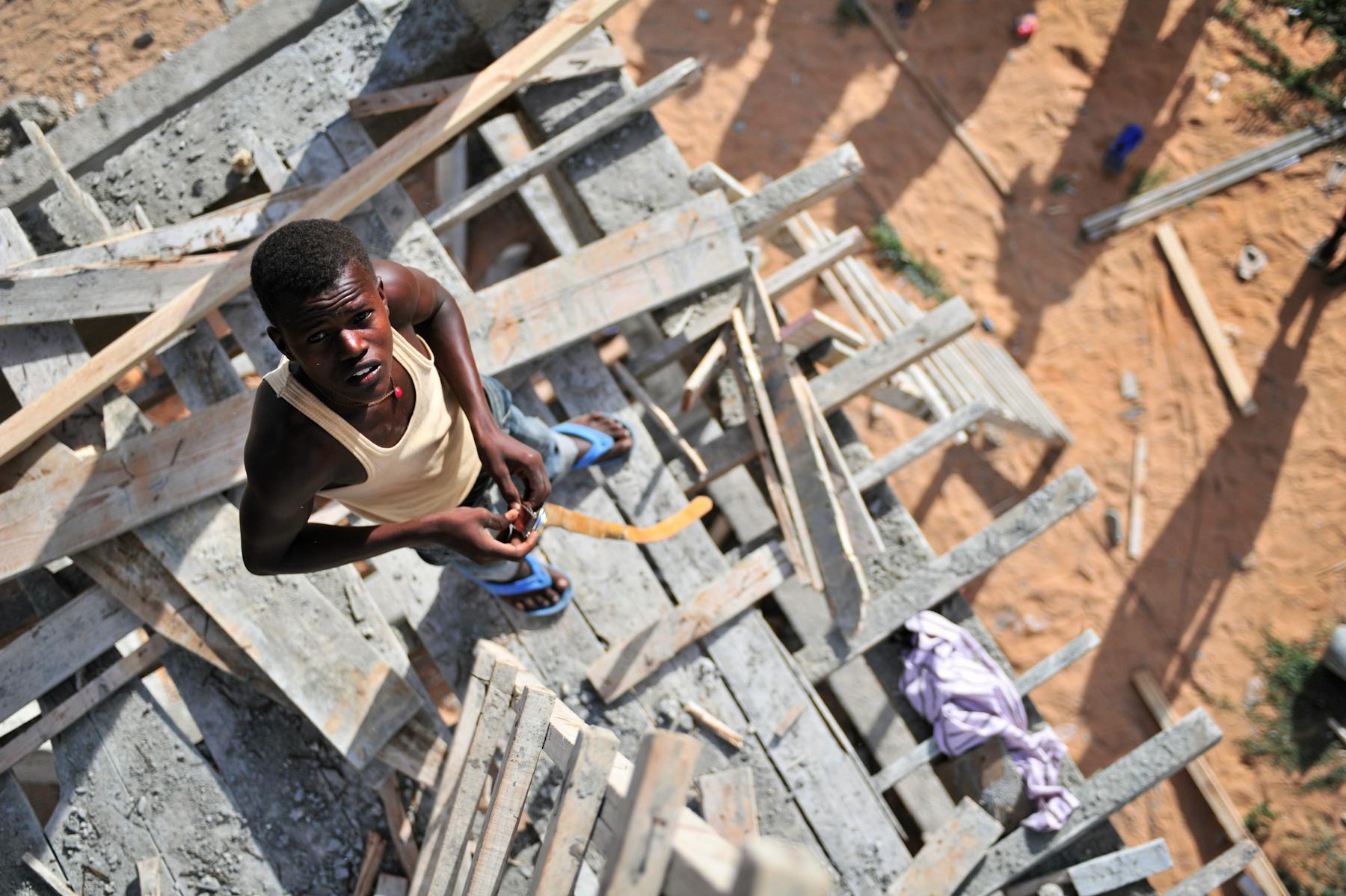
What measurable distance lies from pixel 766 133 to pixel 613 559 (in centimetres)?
482

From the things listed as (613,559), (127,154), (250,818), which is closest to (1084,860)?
(613,559)

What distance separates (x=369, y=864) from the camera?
3559 mm

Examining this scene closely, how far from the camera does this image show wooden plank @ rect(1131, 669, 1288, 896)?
5.43 meters

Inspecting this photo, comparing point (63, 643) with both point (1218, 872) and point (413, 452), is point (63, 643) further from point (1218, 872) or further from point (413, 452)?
point (1218, 872)

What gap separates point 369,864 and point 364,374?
2.45 metres

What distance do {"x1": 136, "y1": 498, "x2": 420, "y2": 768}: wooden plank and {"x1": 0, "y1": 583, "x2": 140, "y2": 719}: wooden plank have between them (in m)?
0.40

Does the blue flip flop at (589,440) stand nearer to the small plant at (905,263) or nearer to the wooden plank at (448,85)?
the wooden plank at (448,85)

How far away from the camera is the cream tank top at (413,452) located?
2.22 metres

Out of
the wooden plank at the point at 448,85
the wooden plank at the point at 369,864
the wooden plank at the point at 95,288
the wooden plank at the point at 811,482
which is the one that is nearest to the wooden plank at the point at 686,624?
the wooden plank at the point at 811,482

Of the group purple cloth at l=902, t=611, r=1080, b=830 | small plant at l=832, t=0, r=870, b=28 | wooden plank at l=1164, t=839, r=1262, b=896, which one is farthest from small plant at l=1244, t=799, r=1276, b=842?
small plant at l=832, t=0, r=870, b=28

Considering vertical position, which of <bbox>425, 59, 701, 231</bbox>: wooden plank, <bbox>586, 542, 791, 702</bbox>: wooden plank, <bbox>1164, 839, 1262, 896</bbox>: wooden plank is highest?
<bbox>425, 59, 701, 231</bbox>: wooden plank

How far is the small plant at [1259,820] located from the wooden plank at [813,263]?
15.6 ft

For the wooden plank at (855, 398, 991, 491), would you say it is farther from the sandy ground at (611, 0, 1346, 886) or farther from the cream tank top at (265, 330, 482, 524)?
the sandy ground at (611, 0, 1346, 886)

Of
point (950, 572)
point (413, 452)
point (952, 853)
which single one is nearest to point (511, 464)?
point (413, 452)
